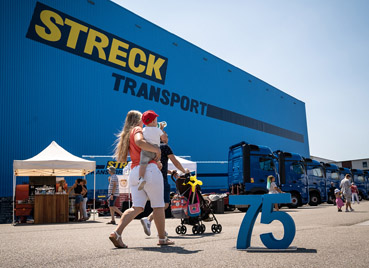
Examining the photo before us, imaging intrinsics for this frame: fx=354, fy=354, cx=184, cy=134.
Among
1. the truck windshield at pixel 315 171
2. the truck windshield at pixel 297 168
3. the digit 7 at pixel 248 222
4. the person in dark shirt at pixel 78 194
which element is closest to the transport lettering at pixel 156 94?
the person in dark shirt at pixel 78 194

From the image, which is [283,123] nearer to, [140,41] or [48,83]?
[140,41]

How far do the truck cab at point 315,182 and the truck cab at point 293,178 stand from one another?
111cm

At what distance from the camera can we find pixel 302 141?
140 ft

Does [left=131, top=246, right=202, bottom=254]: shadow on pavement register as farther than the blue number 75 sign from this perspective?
Yes

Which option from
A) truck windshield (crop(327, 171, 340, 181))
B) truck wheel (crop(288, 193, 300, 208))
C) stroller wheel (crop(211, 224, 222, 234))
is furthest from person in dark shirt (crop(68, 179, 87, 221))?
truck windshield (crop(327, 171, 340, 181))

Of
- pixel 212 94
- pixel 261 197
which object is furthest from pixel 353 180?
pixel 261 197

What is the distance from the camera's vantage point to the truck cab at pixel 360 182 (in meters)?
29.8

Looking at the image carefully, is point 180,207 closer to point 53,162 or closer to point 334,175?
point 53,162

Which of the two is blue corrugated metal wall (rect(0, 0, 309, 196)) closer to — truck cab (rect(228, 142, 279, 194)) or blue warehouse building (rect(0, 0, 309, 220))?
blue warehouse building (rect(0, 0, 309, 220))

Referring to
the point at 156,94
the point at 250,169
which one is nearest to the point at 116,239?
the point at 250,169

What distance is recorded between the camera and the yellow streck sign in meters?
16.5

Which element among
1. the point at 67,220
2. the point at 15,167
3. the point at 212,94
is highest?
the point at 212,94

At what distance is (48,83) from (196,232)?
41.2 feet

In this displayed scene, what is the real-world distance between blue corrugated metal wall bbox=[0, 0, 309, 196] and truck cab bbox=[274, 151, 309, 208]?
6.94m
